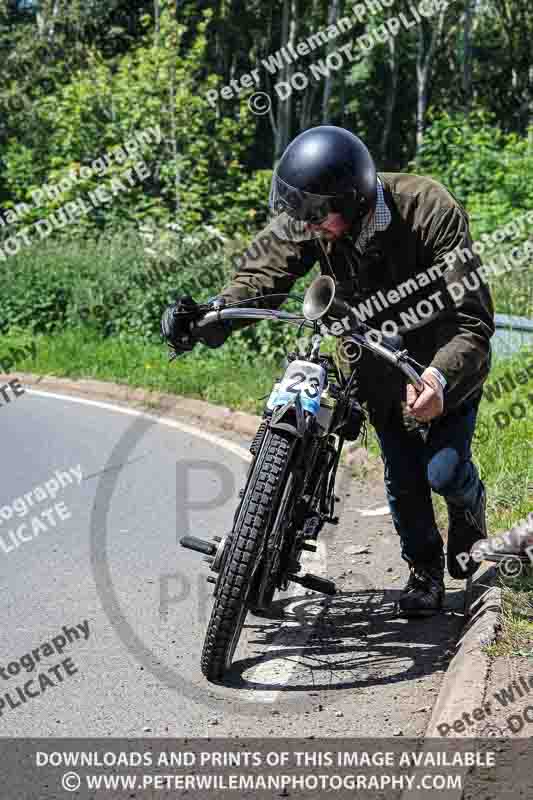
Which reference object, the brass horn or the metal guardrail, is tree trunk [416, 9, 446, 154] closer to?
the metal guardrail

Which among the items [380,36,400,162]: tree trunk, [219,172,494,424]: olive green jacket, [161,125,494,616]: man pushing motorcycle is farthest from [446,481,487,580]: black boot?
[380,36,400,162]: tree trunk

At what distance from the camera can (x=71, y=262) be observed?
14234 millimetres

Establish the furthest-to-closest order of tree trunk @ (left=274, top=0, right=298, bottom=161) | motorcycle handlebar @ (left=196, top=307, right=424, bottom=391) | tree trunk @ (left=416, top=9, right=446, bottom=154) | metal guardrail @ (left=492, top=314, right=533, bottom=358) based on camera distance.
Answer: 1. tree trunk @ (left=416, top=9, right=446, bottom=154)
2. tree trunk @ (left=274, top=0, right=298, bottom=161)
3. metal guardrail @ (left=492, top=314, right=533, bottom=358)
4. motorcycle handlebar @ (left=196, top=307, right=424, bottom=391)

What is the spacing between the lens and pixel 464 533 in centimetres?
447

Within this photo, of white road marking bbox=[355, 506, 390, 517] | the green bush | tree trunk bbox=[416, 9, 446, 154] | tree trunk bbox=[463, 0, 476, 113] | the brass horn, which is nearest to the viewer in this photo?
the brass horn

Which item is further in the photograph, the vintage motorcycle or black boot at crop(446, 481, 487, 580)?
black boot at crop(446, 481, 487, 580)

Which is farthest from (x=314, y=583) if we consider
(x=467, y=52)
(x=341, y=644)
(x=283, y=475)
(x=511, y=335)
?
(x=467, y=52)

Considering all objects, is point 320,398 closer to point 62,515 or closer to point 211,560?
point 211,560

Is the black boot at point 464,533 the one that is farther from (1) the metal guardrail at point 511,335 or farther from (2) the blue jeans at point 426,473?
(1) the metal guardrail at point 511,335

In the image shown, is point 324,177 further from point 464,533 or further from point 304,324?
point 464,533

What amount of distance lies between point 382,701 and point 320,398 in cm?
109

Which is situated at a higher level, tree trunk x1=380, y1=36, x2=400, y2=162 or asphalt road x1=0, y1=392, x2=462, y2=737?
tree trunk x1=380, y1=36, x2=400, y2=162

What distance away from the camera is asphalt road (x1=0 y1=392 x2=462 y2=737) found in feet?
12.1

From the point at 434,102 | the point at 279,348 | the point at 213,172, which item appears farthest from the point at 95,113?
the point at 434,102
